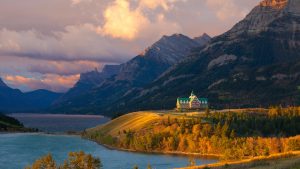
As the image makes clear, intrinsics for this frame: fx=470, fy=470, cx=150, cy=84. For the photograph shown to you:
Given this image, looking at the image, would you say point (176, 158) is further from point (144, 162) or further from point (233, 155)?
point (233, 155)

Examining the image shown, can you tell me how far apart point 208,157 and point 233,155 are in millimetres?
33111

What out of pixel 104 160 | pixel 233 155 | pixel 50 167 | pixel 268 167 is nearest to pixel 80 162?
pixel 50 167

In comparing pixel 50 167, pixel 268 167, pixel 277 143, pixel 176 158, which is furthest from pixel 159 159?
pixel 268 167

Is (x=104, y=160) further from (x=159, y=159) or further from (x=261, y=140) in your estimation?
(x=261, y=140)

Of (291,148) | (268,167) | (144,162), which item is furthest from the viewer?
(144,162)

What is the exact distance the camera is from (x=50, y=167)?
88.7m

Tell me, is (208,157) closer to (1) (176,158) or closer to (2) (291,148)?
(1) (176,158)

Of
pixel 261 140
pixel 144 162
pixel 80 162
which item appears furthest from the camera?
pixel 261 140

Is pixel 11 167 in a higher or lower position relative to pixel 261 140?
lower

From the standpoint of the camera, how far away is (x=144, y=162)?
18500 centimetres

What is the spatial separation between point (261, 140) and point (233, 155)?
35.3 metres

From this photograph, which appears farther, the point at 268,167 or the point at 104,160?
the point at 104,160

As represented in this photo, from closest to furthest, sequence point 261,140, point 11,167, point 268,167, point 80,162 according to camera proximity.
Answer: point 268,167 < point 80,162 < point 11,167 < point 261,140

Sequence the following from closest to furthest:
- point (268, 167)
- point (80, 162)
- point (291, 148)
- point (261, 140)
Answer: point (268, 167) < point (80, 162) < point (291, 148) < point (261, 140)
